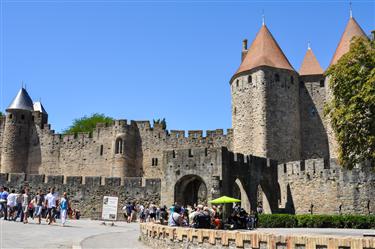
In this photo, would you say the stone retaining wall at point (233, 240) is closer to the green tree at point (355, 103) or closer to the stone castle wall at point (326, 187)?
the green tree at point (355, 103)

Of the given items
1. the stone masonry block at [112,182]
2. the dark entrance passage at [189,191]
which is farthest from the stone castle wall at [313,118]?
the stone masonry block at [112,182]

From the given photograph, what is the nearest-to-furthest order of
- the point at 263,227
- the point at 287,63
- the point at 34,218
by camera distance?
1. the point at 34,218
2. the point at 263,227
3. the point at 287,63

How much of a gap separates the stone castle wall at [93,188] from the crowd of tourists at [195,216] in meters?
0.89

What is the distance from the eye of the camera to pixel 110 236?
773 inches

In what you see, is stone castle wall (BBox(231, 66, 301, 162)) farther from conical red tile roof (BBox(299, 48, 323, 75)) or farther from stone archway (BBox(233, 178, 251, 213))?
stone archway (BBox(233, 178, 251, 213))

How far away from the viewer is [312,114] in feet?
145

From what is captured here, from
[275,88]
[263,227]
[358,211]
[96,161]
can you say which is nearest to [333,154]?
[275,88]

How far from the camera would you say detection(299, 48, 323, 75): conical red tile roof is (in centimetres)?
4591

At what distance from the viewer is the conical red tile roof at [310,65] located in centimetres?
4591

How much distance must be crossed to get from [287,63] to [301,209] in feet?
48.9

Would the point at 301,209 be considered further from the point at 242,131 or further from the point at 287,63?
the point at 287,63

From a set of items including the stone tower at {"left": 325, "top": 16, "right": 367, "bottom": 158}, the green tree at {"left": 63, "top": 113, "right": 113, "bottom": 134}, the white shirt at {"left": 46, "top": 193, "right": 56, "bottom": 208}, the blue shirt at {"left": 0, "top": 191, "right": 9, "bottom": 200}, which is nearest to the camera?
the white shirt at {"left": 46, "top": 193, "right": 56, "bottom": 208}

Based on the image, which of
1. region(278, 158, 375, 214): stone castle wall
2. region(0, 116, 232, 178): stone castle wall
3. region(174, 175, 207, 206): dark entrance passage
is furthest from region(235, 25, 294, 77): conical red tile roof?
region(174, 175, 207, 206): dark entrance passage

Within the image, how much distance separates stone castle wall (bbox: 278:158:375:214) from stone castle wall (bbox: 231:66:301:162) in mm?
4791
